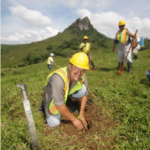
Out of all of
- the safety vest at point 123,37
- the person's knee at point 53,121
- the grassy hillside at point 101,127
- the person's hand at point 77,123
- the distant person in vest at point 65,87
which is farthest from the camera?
the safety vest at point 123,37

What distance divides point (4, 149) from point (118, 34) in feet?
17.3

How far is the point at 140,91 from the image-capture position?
9.80 feet

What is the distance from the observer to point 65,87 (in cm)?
192

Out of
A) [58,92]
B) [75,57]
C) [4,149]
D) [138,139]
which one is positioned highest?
[75,57]

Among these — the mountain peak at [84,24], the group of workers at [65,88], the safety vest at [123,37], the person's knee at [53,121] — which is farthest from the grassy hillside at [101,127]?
the mountain peak at [84,24]

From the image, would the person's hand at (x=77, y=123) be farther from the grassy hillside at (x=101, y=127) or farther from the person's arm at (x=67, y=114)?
the grassy hillside at (x=101, y=127)

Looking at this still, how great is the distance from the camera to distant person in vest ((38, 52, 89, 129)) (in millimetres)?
1790

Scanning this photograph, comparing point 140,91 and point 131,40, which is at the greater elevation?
point 131,40

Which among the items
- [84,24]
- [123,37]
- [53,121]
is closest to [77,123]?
[53,121]

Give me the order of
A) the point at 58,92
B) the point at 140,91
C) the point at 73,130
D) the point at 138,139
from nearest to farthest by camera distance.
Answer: the point at 58,92
the point at 138,139
the point at 73,130
the point at 140,91

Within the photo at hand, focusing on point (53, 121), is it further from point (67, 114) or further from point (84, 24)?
point (84, 24)

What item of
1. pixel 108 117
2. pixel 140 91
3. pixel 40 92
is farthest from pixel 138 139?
pixel 40 92

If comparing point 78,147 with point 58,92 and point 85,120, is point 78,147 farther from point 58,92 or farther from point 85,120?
point 58,92

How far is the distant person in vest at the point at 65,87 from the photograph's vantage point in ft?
5.87
